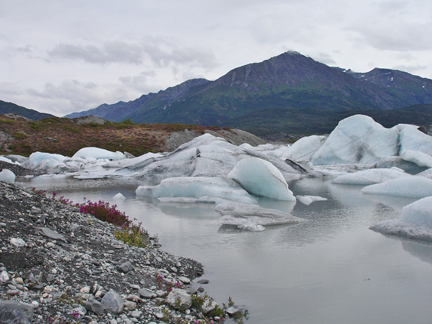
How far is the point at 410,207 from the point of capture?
9562 mm

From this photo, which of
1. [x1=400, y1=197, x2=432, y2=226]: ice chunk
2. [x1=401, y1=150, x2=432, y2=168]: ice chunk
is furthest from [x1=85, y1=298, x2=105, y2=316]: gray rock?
[x1=401, y1=150, x2=432, y2=168]: ice chunk

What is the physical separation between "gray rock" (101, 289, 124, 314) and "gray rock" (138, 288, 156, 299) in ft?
1.48

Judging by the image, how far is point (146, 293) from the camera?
5.07 meters

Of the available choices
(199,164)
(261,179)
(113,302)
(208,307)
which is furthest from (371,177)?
(113,302)

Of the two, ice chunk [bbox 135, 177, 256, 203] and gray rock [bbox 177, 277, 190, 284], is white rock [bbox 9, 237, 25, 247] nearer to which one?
gray rock [bbox 177, 277, 190, 284]

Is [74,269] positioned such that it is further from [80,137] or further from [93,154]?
[80,137]

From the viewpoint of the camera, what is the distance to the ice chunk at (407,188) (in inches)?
607

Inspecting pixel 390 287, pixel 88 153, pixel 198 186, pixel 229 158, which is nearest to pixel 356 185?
pixel 229 158

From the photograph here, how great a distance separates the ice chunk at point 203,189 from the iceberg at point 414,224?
6.25 meters

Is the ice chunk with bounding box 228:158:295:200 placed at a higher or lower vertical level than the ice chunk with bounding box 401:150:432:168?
lower

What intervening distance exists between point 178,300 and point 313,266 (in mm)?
3274

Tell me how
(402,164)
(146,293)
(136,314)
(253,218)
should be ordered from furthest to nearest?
(402,164) → (253,218) → (146,293) → (136,314)

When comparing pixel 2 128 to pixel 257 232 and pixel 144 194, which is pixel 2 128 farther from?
pixel 257 232

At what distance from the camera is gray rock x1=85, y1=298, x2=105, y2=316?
424 cm
